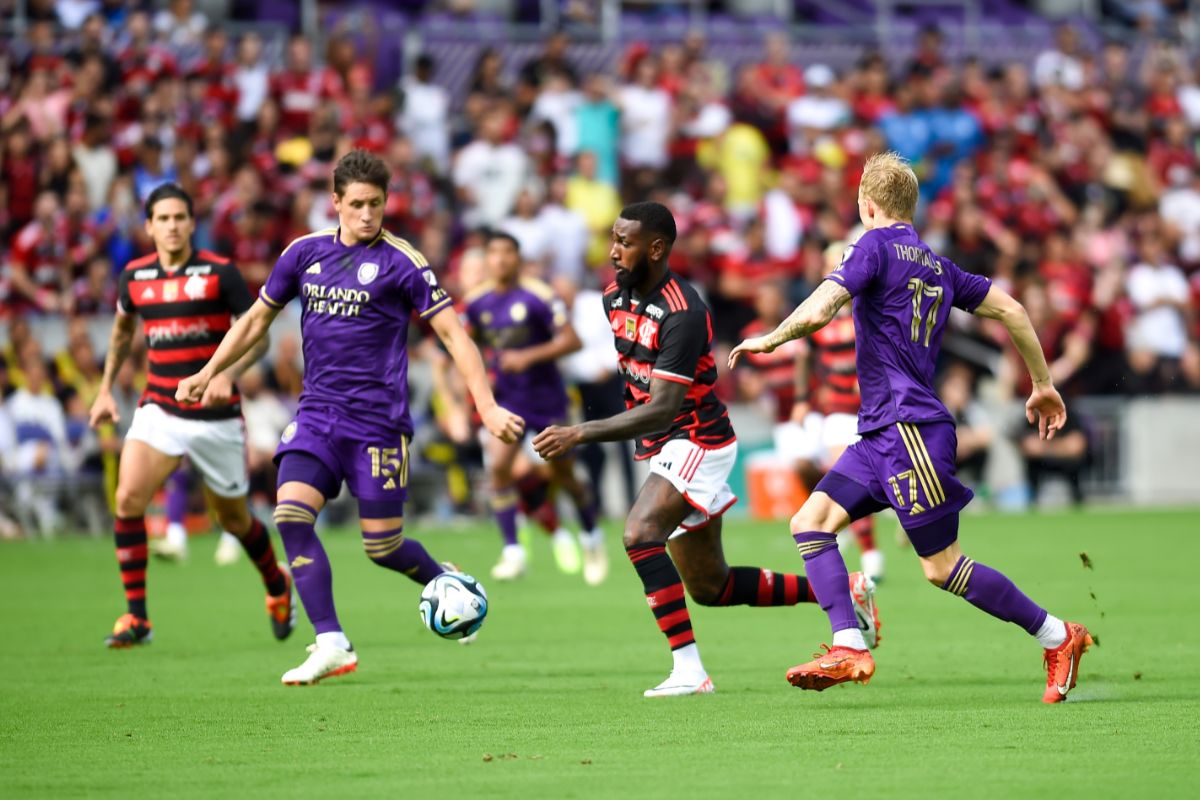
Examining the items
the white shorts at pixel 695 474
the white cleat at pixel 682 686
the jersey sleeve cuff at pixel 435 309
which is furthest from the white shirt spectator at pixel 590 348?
the white cleat at pixel 682 686

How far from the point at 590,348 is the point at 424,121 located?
4.03 m

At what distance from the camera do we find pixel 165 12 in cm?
2355

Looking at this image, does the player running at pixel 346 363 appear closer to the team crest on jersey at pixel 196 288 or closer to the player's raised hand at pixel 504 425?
the player's raised hand at pixel 504 425

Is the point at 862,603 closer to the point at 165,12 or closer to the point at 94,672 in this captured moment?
the point at 94,672

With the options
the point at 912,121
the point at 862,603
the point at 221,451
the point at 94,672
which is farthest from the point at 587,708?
the point at 912,121

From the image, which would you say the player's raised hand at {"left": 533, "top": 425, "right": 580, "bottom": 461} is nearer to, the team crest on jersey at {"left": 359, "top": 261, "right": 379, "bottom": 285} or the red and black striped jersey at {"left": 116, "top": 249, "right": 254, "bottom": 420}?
the team crest on jersey at {"left": 359, "top": 261, "right": 379, "bottom": 285}

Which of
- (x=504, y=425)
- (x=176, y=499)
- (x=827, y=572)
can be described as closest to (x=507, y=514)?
(x=176, y=499)

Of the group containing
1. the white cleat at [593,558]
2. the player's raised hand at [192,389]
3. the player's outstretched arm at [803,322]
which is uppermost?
the player's outstretched arm at [803,322]

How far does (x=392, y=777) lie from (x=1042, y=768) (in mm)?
2307

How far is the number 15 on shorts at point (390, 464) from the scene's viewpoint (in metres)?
9.66

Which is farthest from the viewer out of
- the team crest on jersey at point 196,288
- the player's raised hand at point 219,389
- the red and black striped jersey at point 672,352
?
the team crest on jersey at point 196,288

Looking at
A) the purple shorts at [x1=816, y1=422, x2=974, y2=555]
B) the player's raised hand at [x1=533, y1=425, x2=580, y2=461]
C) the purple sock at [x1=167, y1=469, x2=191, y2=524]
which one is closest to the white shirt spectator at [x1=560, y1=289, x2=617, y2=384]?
the purple sock at [x1=167, y1=469, x2=191, y2=524]

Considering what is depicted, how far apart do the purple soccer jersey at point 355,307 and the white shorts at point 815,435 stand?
5.63 meters

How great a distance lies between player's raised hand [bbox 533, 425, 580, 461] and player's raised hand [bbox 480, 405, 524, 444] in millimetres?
506
